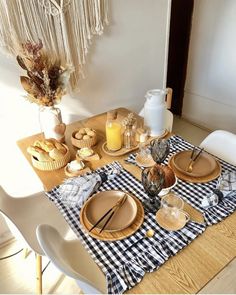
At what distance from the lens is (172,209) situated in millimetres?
924

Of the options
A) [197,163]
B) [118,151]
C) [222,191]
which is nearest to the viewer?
[222,191]

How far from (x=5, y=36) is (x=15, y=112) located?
45 cm

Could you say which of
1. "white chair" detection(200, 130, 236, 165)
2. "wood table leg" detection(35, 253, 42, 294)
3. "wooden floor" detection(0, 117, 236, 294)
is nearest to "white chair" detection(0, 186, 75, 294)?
"wood table leg" detection(35, 253, 42, 294)

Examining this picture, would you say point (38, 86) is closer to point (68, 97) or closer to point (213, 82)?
point (68, 97)

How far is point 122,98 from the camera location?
6.57 ft

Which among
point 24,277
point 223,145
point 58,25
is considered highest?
point 58,25

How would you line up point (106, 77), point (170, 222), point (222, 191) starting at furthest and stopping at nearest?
point (106, 77) < point (222, 191) < point (170, 222)

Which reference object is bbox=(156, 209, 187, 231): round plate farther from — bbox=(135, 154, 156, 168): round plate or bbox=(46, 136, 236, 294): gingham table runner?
bbox=(135, 154, 156, 168): round plate

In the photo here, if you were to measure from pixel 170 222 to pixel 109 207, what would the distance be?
0.78 ft

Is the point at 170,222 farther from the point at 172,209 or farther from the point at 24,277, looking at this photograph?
the point at 24,277

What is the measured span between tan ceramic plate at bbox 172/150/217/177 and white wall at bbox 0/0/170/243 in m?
0.89

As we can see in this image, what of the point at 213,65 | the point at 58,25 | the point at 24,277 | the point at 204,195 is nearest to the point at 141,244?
the point at 204,195

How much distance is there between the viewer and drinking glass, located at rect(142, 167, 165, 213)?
2.98 feet

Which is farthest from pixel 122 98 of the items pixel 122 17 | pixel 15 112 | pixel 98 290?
pixel 98 290
